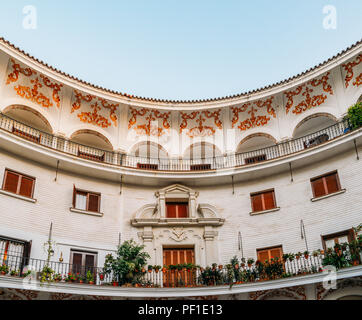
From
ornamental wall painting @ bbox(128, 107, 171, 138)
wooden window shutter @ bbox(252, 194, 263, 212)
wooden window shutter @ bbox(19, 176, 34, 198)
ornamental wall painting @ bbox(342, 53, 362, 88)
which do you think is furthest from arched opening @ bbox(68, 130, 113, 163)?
ornamental wall painting @ bbox(342, 53, 362, 88)

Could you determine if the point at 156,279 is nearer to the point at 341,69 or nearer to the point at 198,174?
the point at 198,174

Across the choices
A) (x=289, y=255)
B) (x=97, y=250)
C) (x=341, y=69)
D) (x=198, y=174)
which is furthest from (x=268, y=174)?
(x=97, y=250)

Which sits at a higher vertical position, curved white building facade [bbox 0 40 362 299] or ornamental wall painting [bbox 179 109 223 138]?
ornamental wall painting [bbox 179 109 223 138]

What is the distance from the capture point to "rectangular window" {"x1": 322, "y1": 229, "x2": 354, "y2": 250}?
17.8m

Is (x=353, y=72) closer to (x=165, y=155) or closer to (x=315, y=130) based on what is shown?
(x=315, y=130)

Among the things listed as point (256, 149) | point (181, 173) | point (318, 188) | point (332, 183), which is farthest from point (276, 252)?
point (256, 149)

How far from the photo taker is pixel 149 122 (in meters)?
24.0

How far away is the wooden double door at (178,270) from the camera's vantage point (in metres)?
18.2

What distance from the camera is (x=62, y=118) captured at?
21.8m

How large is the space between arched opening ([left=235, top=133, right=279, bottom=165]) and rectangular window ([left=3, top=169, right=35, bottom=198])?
1045cm

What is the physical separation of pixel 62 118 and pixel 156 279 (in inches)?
375

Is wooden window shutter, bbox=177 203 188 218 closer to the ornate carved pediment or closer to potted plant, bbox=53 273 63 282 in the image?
the ornate carved pediment

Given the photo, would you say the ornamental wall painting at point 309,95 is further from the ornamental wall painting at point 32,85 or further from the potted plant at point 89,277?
the potted plant at point 89,277

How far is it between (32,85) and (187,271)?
11.6 m
